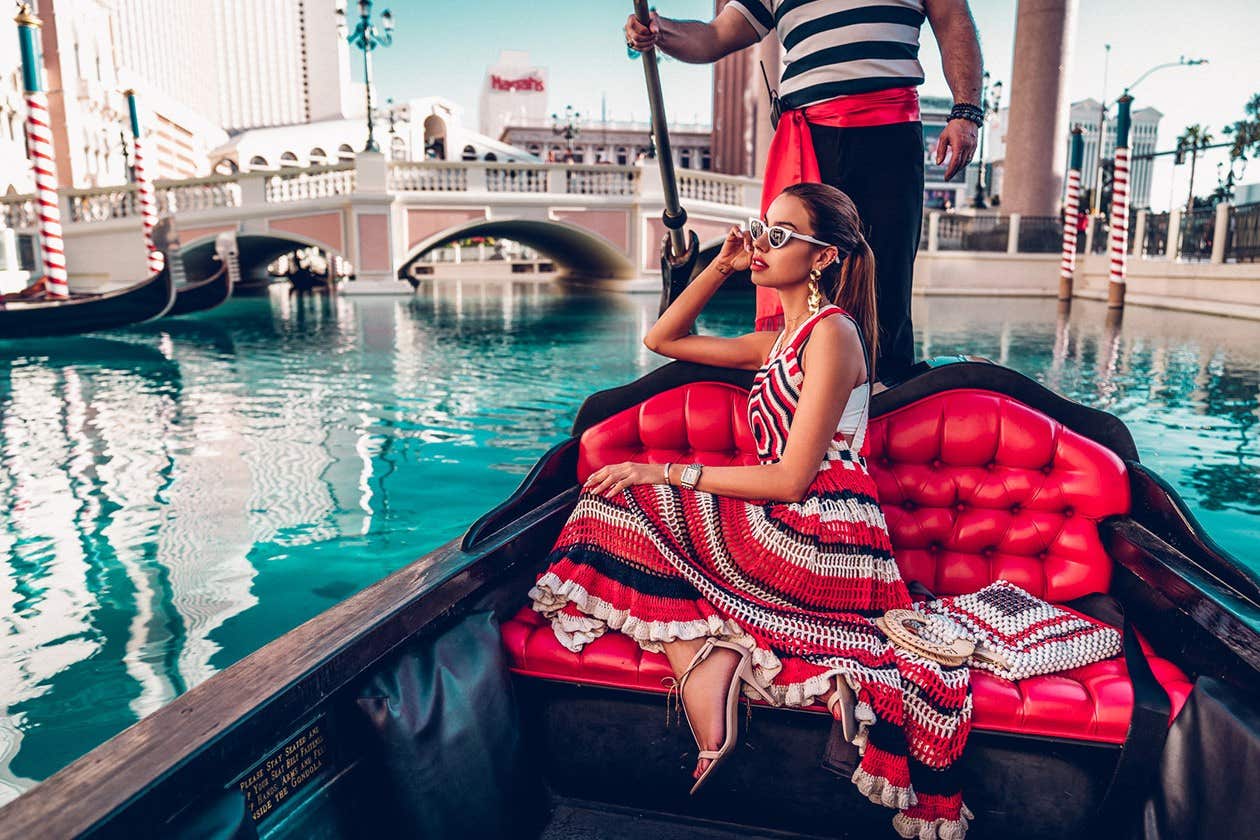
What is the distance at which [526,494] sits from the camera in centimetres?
180

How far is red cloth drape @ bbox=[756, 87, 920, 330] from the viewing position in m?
1.91

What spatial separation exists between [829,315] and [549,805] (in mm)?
937

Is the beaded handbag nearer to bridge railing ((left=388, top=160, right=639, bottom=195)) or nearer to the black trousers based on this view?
the black trousers

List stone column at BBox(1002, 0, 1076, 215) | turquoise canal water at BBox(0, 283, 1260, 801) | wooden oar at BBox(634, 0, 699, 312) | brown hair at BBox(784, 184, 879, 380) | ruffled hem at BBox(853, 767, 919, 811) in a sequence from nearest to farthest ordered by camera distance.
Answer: ruffled hem at BBox(853, 767, 919, 811), brown hair at BBox(784, 184, 879, 380), wooden oar at BBox(634, 0, 699, 312), turquoise canal water at BBox(0, 283, 1260, 801), stone column at BBox(1002, 0, 1076, 215)

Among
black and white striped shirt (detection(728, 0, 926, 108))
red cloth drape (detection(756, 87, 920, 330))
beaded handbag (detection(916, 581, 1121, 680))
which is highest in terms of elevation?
black and white striped shirt (detection(728, 0, 926, 108))

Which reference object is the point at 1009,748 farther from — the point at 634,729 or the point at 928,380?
the point at 928,380

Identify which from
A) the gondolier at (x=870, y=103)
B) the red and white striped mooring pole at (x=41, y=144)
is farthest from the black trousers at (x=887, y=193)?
the red and white striped mooring pole at (x=41, y=144)

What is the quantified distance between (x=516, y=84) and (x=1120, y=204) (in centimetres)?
4895

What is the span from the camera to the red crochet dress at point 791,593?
126 centimetres

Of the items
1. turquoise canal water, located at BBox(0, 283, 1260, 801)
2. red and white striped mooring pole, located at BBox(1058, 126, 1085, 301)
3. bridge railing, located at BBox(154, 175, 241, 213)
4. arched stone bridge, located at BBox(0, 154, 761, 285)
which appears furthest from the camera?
bridge railing, located at BBox(154, 175, 241, 213)

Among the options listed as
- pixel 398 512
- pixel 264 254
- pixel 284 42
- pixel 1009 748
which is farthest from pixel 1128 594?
pixel 284 42

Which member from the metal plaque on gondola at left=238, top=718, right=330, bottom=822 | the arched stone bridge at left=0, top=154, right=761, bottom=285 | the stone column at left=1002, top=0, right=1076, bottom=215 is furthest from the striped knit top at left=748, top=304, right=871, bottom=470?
the stone column at left=1002, top=0, right=1076, bottom=215

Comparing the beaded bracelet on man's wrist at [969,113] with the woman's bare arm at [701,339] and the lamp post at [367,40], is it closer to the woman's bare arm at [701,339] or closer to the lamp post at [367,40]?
the woman's bare arm at [701,339]

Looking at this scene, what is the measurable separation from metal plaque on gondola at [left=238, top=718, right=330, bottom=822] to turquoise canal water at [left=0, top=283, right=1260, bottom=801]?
1174 millimetres
